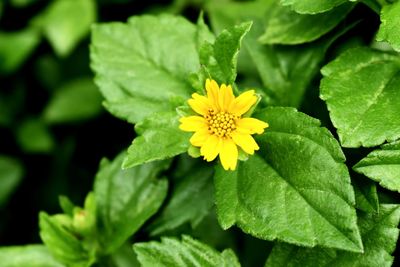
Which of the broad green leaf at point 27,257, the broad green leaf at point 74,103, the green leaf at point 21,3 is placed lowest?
the broad green leaf at point 74,103

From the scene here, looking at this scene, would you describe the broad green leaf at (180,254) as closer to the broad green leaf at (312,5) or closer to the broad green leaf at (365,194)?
the broad green leaf at (365,194)

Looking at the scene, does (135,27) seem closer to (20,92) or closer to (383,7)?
(383,7)

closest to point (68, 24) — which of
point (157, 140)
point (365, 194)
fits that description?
point (157, 140)

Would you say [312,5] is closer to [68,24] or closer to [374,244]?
[374,244]

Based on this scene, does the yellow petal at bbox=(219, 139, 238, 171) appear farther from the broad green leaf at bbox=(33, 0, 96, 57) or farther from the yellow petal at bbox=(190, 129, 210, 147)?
the broad green leaf at bbox=(33, 0, 96, 57)

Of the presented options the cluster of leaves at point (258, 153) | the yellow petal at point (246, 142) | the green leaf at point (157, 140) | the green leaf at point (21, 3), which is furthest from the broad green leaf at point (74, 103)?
the yellow petal at point (246, 142)

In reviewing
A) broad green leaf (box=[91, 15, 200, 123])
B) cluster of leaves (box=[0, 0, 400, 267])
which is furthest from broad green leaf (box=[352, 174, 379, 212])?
broad green leaf (box=[91, 15, 200, 123])
